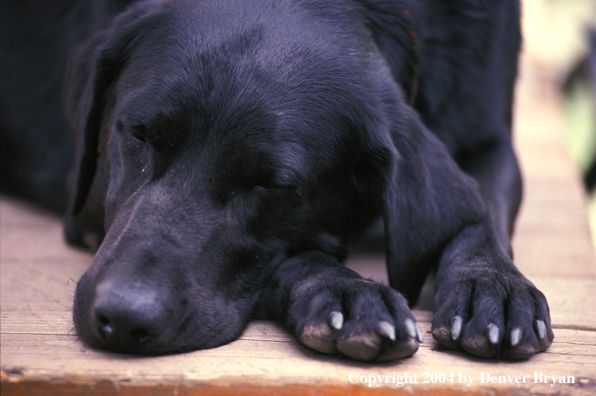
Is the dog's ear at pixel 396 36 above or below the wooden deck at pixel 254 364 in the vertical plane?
above

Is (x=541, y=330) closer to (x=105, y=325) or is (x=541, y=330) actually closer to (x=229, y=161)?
(x=229, y=161)

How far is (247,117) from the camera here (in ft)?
5.20

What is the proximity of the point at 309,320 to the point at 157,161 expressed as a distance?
0.58 metres

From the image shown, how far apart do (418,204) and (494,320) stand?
437 millimetres

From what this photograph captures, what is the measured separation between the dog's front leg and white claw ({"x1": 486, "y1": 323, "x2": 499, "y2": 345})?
0.16 meters

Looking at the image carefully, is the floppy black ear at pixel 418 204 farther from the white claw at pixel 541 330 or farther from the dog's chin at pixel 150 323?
the dog's chin at pixel 150 323

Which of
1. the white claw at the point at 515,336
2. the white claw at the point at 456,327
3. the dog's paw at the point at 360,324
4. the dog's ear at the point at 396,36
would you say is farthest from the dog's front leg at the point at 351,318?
the dog's ear at the point at 396,36

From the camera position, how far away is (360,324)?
133 centimetres

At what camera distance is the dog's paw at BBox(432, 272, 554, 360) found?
140 centimetres

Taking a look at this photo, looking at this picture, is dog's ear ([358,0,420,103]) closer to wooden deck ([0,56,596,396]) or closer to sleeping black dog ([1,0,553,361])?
sleeping black dog ([1,0,553,361])

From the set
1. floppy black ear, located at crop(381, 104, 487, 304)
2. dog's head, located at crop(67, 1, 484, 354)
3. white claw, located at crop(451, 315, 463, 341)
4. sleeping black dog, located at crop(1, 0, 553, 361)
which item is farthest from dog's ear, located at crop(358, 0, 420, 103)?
white claw, located at crop(451, 315, 463, 341)

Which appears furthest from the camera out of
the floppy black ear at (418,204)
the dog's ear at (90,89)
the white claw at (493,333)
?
the dog's ear at (90,89)

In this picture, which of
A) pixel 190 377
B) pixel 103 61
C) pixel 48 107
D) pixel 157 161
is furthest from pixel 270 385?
pixel 48 107

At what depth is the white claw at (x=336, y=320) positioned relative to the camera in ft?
4.43
